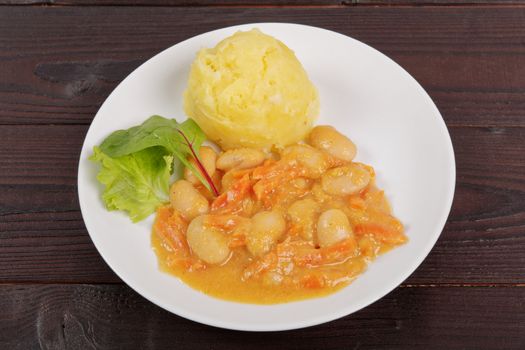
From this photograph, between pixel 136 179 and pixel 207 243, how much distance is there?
1.47 ft

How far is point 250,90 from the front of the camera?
2309mm

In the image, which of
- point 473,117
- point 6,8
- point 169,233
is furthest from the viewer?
point 6,8

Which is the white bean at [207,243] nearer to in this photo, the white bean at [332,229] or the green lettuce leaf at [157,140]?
the green lettuce leaf at [157,140]

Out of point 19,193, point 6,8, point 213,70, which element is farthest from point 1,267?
point 6,8

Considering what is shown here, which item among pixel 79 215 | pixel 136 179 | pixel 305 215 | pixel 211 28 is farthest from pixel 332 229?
pixel 211 28

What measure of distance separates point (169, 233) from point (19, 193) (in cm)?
91

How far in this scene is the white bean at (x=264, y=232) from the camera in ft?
6.81

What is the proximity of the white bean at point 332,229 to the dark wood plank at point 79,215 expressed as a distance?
17.2 inches

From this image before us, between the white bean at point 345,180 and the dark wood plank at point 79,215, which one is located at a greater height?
the white bean at point 345,180

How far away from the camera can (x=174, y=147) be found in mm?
2262

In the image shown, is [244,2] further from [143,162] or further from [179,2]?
[143,162]

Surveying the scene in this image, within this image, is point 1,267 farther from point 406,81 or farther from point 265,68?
point 406,81

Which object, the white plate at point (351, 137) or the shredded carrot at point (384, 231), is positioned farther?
the shredded carrot at point (384, 231)

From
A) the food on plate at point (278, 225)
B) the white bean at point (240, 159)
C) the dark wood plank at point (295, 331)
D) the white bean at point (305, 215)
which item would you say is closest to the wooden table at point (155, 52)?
the dark wood plank at point (295, 331)
